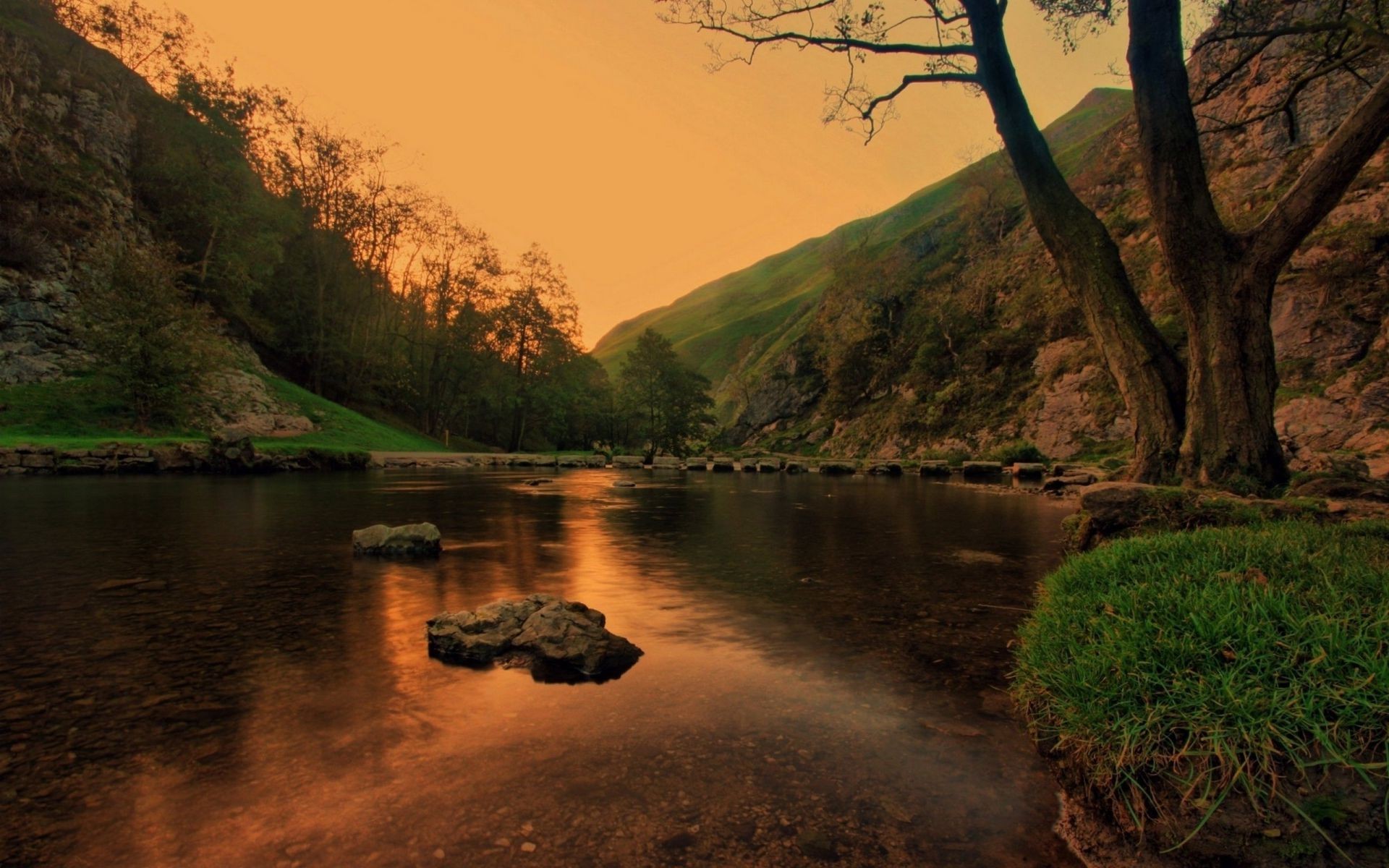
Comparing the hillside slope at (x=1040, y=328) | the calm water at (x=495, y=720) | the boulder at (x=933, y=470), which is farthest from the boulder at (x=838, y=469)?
the calm water at (x=495, y=720)

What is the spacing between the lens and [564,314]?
3209 inches

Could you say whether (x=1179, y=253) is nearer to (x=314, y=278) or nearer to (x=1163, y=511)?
(x=1163, y=511)

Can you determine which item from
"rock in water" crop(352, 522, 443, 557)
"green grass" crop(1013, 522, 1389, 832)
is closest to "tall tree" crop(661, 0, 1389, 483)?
"green grass" crop(1013, 522, 1389, 832)

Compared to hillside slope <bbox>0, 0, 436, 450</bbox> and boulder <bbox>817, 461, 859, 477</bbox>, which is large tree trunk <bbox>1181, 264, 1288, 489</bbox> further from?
hillside slope <bbox>0, 0, 436, 450</bbox>

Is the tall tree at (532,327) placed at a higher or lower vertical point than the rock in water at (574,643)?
higher

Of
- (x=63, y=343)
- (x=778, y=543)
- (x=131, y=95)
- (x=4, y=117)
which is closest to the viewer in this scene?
(x=778, y=543)

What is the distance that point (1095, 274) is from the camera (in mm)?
13734

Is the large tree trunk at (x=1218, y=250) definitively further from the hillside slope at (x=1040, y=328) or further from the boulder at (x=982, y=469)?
the boulder at (x=982, y=469)

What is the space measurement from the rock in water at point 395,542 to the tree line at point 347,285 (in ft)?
131

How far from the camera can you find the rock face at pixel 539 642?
6070 millimetres

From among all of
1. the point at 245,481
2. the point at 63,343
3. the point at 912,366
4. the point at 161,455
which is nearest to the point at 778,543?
the point at 245,481

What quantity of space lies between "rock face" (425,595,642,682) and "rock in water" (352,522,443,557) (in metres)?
5.36

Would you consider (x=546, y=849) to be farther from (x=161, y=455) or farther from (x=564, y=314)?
(x=564, y=314)

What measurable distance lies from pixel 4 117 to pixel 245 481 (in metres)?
40.7
